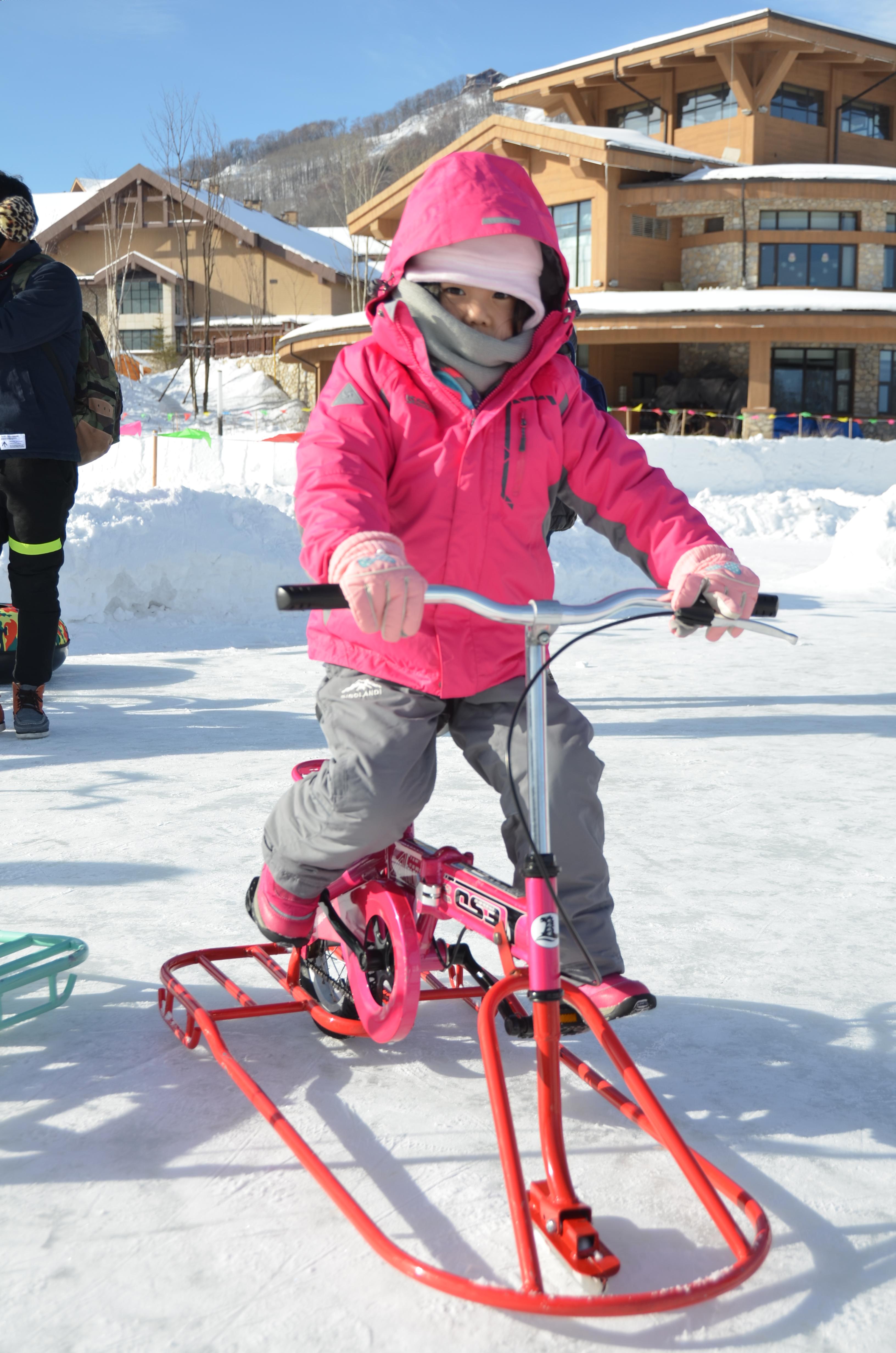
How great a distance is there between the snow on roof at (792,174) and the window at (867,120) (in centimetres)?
301

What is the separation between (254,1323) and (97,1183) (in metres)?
0.42

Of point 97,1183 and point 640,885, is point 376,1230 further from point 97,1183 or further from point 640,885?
point 640,885

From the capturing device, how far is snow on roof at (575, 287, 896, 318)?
24.8m

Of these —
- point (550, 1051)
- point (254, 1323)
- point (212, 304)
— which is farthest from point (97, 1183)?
point (212, 304)

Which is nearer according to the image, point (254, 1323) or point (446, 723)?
point (254, 1323)

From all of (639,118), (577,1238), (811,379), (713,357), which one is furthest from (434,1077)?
(639,118)

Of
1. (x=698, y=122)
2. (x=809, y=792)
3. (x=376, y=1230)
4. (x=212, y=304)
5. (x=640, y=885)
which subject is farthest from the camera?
(x=212, y=304)

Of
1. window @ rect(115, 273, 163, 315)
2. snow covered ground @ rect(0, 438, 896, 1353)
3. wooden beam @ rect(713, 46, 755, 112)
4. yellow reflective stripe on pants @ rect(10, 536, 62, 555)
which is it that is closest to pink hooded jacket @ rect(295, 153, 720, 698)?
snow covered ground @ rect(0, 438, 896, 1353)

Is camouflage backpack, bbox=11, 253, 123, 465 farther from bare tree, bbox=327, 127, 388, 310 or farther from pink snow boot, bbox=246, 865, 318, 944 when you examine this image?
bare tree, bbox=327, 127, 388, 310

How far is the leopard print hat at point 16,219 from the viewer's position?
423 cm

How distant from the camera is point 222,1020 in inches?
87.2

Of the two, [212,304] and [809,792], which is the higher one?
[212,304]

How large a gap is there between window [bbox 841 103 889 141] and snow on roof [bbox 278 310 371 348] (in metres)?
13.4

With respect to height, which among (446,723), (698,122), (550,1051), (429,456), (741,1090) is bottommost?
(741,1090)
